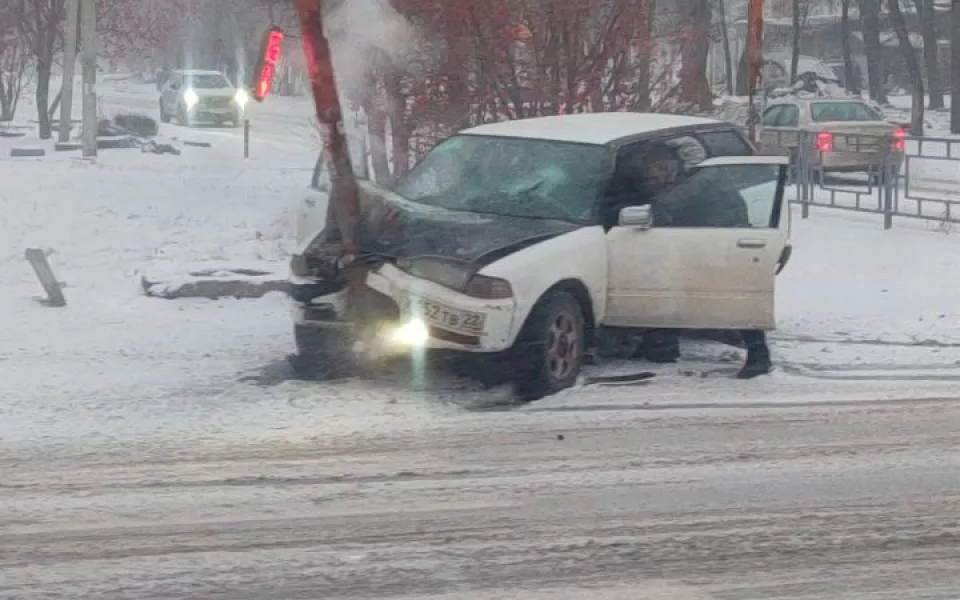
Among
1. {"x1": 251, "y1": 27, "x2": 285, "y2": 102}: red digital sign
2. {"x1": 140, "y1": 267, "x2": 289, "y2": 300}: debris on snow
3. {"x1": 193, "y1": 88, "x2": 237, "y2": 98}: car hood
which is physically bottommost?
{"x1": 140, "y1": 267, "x2": 289, "y2": 300}: debris on snow

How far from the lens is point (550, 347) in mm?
9031

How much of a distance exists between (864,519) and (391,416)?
116 inches

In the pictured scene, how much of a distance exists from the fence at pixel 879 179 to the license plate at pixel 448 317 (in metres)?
9.54

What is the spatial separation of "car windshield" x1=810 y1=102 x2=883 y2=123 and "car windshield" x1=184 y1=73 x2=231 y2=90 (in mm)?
19754

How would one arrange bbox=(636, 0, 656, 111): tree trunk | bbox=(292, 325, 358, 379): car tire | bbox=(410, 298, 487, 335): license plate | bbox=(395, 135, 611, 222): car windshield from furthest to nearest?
bbox=(636, 0, 656, 111): tree trunk
bbox=(395, 135, 611, 222): car windshield
bbox=(292, 325, 358, 379): car tire
bbox=(410, 298, 487, 335): license plate

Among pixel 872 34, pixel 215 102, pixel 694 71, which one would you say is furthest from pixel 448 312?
pixel 872 34

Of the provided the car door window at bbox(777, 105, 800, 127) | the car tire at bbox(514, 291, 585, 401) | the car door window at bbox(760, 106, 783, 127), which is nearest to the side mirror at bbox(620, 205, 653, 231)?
the car tire at bbox(514, 291, 585, 401)

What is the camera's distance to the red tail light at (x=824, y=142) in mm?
18422

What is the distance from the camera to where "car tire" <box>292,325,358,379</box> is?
9328 millimetres

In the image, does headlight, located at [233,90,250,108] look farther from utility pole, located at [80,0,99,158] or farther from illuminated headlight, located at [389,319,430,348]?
illuminated headlight, located at [389,319,430,348]

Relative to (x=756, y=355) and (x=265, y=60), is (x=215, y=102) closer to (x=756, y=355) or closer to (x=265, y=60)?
(x=265, y=60)

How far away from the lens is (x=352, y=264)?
9141 mm

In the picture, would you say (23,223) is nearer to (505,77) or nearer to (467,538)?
(505,77)

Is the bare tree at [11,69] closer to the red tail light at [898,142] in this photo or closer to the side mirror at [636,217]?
the red tail light at [898,142]
